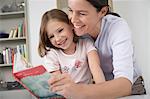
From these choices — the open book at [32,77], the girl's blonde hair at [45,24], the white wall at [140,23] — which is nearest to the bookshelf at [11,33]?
the white wall at [140,23]

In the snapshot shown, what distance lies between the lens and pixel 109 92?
0.82 m

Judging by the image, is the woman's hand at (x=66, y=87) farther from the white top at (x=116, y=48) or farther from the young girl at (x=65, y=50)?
the young girl at (x=65, y=50)

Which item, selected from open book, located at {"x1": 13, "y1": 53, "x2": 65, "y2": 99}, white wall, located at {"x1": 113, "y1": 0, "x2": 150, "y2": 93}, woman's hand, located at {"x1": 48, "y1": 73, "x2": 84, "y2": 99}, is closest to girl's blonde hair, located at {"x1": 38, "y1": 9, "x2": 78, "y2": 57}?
open book, located at {"x1": 13, "y1": 53, "x2": 65, "y2": 99}

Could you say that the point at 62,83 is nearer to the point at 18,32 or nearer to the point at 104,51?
the point at 104,51

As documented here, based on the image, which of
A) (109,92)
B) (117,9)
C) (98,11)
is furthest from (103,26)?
(117,9)

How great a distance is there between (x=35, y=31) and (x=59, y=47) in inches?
98.1

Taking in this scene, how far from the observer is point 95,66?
1122 mm

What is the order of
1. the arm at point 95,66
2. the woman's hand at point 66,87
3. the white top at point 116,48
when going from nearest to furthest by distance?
1. the woman's hand at point 66,87
2. the white top at point 116,48
3. the arm at point 95,66

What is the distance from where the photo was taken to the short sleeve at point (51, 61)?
1207 mm

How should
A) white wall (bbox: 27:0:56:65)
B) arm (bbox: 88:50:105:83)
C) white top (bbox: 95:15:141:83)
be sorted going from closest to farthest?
1. white top (bbox: 95:15:141:83)
2. arm (bbox: 88:50:105:83)
3. white wall (bbox: 27:0:56:65)

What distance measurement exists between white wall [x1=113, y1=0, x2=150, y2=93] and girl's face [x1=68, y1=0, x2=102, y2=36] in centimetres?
243

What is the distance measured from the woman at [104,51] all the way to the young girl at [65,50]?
69mm

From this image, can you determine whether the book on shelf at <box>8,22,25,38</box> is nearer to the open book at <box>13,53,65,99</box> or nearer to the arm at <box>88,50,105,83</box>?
the arm at <box>88,50,105,83</box>

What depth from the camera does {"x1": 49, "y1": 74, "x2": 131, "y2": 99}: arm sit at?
78 centimetres
